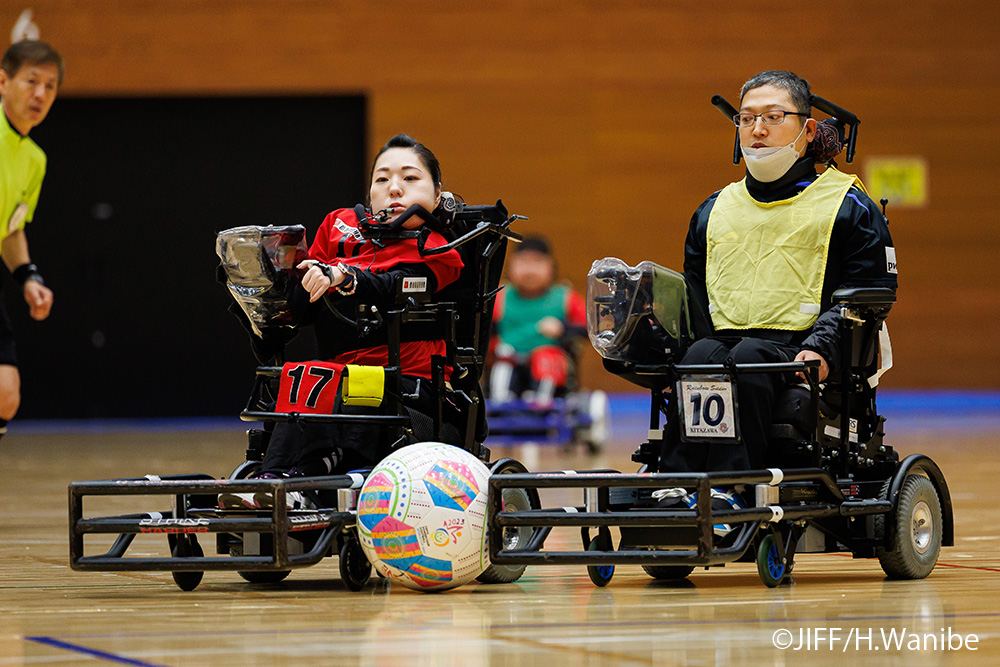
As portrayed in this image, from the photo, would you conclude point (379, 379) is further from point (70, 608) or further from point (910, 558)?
point (910, 558)

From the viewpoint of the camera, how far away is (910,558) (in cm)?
405

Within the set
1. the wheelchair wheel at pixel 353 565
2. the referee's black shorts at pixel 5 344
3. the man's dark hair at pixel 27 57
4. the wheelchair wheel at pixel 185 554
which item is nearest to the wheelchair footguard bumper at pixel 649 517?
the wheelchair wheel at pixel 353 565

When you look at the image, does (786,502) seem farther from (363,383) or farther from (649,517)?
(363,383)

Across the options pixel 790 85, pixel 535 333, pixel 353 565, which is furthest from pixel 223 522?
pixel 535 333

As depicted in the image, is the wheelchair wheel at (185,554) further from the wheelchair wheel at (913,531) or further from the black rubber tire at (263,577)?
the wheelchair wheel at (913,531)

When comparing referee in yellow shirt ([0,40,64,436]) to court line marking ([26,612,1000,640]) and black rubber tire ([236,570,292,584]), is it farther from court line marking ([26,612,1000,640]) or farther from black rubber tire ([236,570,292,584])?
court line marking ([26,612,1000,640])

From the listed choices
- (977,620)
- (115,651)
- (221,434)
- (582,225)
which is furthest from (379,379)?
(582,225)

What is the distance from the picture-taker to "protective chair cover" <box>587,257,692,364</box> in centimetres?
405

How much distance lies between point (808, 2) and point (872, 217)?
1189 centimetres

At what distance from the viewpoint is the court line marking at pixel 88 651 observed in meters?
2.70

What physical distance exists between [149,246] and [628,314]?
1177cm

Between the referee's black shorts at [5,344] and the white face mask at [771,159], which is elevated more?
the white face mask at [771,159]

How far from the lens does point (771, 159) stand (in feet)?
14.1

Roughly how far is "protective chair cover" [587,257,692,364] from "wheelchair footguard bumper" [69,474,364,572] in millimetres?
753
